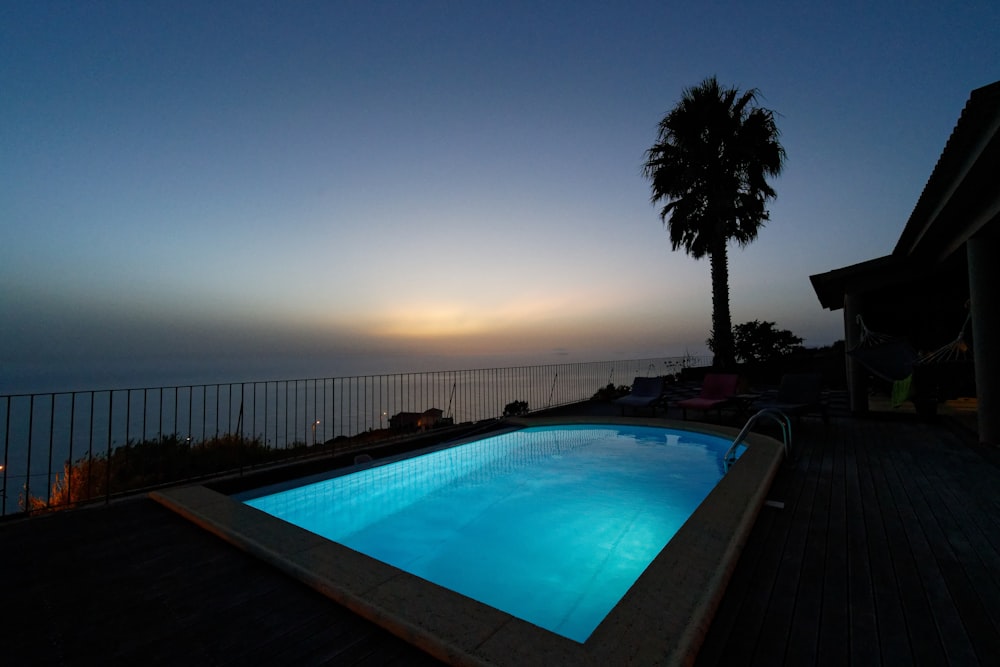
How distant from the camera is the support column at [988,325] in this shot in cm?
436

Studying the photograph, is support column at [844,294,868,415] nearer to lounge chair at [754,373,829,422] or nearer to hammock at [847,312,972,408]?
hammock at [847,312,972,408]

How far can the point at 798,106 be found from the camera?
848cm

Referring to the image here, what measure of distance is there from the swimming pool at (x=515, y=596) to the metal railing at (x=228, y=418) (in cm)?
127

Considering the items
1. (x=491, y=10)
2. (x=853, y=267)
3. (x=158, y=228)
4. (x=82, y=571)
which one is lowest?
(x=82, y=571)

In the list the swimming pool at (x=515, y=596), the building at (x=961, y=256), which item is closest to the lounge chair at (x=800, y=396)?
the building at (x=961, y=256)

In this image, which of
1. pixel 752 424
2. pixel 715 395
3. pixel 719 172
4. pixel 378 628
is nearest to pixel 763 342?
pixel 719 172

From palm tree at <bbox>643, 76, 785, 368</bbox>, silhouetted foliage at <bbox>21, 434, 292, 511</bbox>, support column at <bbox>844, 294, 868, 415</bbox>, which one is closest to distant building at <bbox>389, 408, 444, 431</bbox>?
silhouetted foliage at <bbox>21, 434, 292, 511</bbox>

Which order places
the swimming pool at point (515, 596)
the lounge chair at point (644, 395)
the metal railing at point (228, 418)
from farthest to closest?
the lounge chair at point (644, 395), the metal railing at point (228, 418), the swimming pool at point (515, 596)

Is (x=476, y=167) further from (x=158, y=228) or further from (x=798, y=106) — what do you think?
(x=158, y=228)

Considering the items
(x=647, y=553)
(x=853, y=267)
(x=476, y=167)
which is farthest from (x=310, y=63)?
(x=853, y=267)

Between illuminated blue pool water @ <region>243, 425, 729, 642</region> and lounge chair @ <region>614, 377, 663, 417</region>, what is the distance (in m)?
1.49

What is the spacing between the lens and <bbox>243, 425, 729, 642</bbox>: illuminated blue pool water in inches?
113

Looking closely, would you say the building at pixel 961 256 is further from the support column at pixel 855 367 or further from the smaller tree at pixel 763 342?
the smaller tree at pixel 763 342

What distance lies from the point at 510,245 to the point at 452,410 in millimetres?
7028
